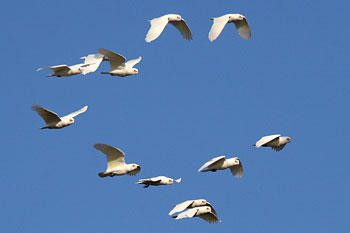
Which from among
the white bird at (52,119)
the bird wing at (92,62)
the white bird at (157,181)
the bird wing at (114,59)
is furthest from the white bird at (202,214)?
the bird wing at (114,59)

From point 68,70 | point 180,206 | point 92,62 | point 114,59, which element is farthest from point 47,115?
point 180,206

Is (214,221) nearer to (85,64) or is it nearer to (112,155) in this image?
(112,155)

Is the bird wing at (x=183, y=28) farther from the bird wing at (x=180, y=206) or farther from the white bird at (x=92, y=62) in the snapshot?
the bird wing at (x=180, y=206)

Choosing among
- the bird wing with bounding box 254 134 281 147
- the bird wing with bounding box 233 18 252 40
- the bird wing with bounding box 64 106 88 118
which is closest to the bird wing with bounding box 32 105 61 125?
the bird wing with bounding box 64 106 88 118


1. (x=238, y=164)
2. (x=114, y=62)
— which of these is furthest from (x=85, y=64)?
(x=238, y=164)

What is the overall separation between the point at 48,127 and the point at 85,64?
3.80 m

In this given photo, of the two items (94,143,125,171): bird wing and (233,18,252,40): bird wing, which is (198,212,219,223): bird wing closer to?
(94,143,125,171): bird wing

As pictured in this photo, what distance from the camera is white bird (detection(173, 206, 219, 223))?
53812 mm

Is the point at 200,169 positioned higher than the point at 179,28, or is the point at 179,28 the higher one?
the point at 179,28

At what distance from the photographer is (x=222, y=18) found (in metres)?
57.2

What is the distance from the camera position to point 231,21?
57969 mm

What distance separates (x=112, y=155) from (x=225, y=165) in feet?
20.2

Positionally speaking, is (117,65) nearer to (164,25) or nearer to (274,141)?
(164,25)

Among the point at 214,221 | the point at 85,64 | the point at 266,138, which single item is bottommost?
the point at 214,221
